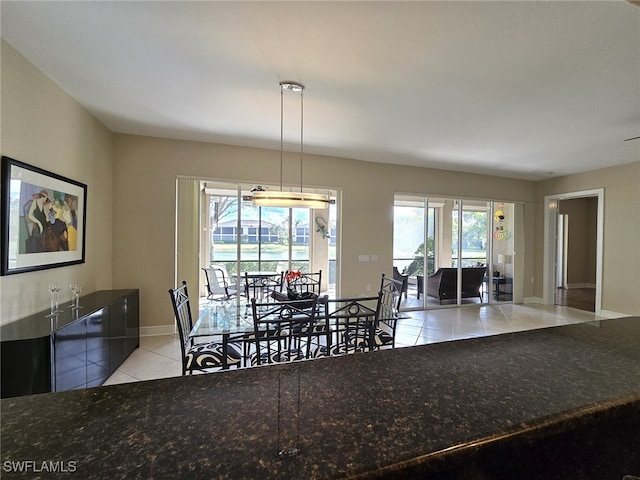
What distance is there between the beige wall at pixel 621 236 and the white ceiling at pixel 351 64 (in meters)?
1.88

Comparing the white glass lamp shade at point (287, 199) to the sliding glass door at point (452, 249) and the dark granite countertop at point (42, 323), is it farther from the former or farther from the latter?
the sliding glass door at point (452, 249)

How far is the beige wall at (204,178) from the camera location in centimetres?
417

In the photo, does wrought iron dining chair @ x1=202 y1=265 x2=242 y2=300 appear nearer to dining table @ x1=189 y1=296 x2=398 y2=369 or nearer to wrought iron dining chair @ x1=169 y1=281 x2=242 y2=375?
dining table @ x1=189 y1=296 x2=398 y2=369

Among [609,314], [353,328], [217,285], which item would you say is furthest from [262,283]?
[609,314]

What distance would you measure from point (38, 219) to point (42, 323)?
2.93 feet

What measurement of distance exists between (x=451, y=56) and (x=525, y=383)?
2312 millimetres

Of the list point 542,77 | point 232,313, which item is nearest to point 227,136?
point 232,313

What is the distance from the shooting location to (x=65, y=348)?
229cm

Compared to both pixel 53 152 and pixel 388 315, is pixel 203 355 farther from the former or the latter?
pixel 53 152

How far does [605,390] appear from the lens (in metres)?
0.81

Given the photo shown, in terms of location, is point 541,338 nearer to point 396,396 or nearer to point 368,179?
point 396,396

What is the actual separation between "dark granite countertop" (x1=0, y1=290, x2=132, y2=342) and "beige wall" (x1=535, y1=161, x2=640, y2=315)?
25.9ft

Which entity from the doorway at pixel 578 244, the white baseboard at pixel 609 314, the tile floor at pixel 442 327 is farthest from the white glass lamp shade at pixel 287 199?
the doorway at pixel 578 244

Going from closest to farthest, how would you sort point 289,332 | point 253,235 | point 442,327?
point 289,332 < point 442,327 < point 253,235
